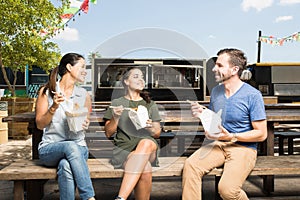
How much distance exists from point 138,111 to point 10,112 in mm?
6425

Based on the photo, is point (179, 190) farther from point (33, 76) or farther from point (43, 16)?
point (33, 76)

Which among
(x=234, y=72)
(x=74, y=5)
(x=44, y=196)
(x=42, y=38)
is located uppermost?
(x=74, y=5)

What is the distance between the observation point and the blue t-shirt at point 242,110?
2498 mm

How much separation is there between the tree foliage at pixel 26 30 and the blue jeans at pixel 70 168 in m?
5.87

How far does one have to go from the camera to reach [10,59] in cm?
859

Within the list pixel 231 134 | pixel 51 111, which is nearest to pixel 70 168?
pixel 51 111

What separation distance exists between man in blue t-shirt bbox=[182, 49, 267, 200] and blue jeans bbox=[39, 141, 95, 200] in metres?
0.65

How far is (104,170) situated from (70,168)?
25 centimetres

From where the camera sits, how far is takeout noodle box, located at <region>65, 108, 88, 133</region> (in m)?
2.47

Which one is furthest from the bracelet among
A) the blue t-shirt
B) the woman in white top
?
the blue t-shirt

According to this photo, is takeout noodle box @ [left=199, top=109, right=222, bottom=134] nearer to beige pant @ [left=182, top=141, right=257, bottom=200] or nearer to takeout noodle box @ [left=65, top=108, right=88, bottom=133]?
beige pant @ [left=182, top=141, right=257, bottom=200]

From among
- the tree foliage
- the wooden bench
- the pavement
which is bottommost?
the pavement

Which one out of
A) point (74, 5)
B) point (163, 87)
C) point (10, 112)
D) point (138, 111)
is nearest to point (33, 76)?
point (74, 5)

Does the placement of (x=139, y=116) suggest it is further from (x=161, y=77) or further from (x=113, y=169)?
(x=161, y=77)
